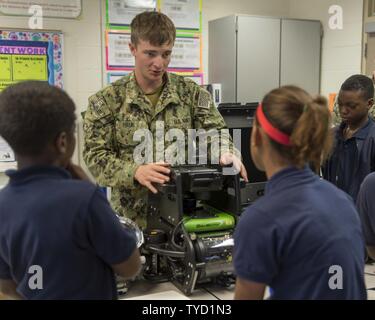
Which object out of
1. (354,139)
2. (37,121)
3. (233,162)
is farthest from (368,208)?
(37,121)

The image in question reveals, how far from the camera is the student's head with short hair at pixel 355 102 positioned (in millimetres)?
1966

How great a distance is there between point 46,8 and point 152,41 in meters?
1.87

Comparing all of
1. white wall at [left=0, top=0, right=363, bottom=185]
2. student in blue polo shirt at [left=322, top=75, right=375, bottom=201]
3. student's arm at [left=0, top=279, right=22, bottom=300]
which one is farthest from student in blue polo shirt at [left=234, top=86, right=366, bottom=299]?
white wall at [left=0, top=0, right=363, bottom=185]

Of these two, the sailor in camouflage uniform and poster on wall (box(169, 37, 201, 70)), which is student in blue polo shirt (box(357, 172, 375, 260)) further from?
poster on wall (box(169, 37, 201, 70))

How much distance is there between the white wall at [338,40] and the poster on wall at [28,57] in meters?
2.25

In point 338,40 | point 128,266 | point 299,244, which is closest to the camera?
point 299,244

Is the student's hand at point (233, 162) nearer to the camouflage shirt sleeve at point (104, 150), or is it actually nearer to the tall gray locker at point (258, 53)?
the camouflage shirt sleeve at point (104, 150)

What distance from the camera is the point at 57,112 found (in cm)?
87

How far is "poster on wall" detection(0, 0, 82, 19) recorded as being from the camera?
9.99 feet

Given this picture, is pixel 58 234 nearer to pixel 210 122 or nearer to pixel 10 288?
pixel 10 288

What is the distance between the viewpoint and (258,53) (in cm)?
366

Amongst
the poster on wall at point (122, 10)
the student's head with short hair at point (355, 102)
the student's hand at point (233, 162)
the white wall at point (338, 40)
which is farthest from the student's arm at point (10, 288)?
the white wall at point (338, 40)

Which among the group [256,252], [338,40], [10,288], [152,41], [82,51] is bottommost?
[10,288]
